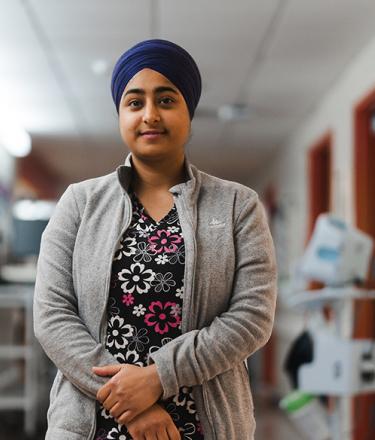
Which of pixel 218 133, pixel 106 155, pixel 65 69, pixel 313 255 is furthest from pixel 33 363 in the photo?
pixel 106 155

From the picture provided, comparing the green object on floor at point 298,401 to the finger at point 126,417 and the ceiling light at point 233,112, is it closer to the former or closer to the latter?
the finger at point 126,417

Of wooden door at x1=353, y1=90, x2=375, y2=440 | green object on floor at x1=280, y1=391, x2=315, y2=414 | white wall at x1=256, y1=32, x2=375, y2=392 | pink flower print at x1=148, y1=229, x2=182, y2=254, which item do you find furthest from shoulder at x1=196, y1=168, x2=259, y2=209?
wooden door at x1=353, y1=90, x2=375, y2=440

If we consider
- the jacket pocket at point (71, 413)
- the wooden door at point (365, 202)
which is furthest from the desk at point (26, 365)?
the jacket pocket at point (71, 413)

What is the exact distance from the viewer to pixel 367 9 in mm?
3805

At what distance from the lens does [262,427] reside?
534 centimetres

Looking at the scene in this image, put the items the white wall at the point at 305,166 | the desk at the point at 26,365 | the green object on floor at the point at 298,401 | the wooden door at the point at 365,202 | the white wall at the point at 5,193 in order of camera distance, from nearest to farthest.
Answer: the green object on floor at the point at 298,401 < the wooden door at the point at 365,202 < the white wall at the point at 305,166 < the desk at the point at 26,365 < the white wall at the point at 5,193

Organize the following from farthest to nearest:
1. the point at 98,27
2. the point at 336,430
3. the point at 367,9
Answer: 1. the point at 98,27
2. the point at 367,9
3. the point at 336,430

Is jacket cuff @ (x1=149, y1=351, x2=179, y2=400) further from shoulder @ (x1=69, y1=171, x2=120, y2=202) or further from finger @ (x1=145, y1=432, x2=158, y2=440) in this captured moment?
shoulder @ (x1=69, y1=171, x2=120, y2=202)

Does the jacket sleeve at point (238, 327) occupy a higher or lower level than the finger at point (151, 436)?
higher

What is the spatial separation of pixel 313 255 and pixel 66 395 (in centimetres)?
268

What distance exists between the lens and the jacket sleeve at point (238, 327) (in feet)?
3.73

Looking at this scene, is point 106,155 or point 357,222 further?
point 106,155

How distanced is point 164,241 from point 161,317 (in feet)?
0.40

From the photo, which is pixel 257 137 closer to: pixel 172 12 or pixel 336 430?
pixel 172 12
